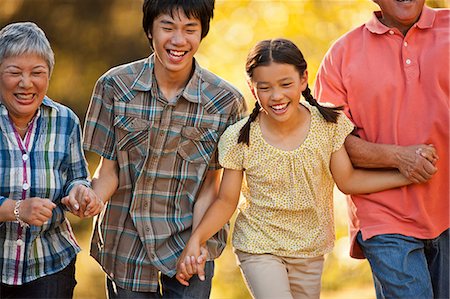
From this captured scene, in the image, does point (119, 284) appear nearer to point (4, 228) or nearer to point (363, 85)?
point (4, 228)

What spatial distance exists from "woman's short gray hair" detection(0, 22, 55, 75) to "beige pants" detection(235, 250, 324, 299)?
4.02ft

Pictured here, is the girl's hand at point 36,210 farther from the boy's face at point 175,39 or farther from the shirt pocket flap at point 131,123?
the boy's face at point 175,39

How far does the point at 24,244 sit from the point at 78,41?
15.2ft

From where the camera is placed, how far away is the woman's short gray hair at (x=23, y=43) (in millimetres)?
4059

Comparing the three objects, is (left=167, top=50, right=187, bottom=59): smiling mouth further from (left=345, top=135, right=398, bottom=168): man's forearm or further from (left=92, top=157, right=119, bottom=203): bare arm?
(left=345, top=135, right=398, bottom=168): man's forearm

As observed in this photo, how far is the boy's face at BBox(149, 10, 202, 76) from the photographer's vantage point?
419 cm

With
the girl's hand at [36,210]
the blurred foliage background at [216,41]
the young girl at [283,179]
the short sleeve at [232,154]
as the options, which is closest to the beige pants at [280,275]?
the young girl at [283,179]

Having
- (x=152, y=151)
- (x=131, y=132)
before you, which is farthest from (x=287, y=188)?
(x=131, y=132)

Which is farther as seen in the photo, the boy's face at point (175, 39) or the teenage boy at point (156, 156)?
the teenage boy at point (156, 156)

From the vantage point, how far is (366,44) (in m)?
4.30

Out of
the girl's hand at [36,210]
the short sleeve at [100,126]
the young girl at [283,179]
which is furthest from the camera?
the short sleeve at [100,126]

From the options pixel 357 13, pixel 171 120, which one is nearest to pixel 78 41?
pixel 357 13

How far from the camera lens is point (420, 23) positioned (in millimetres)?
4234

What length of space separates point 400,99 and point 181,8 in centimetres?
104
